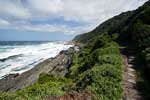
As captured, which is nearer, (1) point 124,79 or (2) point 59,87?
(2) point 59,87

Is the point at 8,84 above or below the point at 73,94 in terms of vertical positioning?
below

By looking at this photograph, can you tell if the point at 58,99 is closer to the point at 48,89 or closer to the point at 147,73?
the point at 48,89

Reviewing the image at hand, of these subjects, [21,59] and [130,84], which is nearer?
[130,84]

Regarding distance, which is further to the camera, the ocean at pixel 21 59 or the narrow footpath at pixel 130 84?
the ocean at pixel 21 59

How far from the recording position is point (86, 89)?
11.7m

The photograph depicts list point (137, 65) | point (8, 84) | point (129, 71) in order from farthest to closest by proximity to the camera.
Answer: point (8, 84) < point (137, 65) < point (129, 71)

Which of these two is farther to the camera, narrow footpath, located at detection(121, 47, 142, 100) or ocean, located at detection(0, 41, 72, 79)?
ocean, located at detection(0, 41, 72, 79)

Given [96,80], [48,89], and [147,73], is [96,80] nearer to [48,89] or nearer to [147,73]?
[48,89]

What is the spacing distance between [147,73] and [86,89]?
17.1 ft

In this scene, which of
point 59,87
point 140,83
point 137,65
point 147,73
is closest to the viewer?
point 59,87

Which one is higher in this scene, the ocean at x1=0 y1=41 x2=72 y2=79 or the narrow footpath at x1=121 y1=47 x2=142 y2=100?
the narrow footpath at x1=121 y1=47 x2=142 y2=100

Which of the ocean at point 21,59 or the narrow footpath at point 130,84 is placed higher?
the narrow footpath at point 130,84

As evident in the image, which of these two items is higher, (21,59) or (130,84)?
(130,84)

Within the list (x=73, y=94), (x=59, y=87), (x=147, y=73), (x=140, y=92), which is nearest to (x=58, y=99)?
(x=73, y=94)
